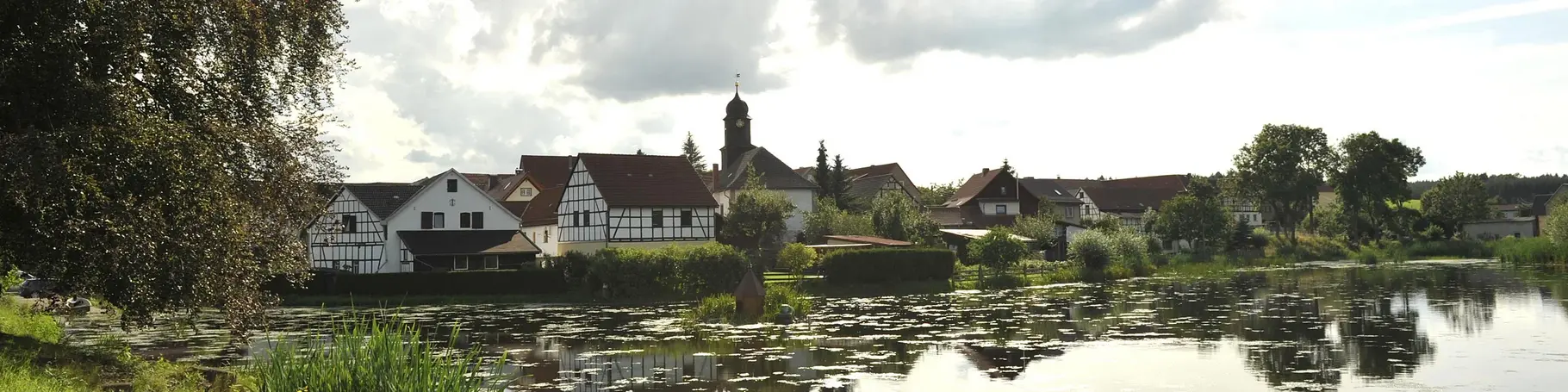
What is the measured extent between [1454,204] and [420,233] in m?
75.9

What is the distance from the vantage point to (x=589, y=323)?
106 ft

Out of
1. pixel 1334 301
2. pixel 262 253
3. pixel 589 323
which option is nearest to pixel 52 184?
pixel 262 253

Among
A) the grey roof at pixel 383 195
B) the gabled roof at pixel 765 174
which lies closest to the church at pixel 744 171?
the gabled roof at pixel 765 174

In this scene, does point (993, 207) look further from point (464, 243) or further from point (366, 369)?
point (366, 369)

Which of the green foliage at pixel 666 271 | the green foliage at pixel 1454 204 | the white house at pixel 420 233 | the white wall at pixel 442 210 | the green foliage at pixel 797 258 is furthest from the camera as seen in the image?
the green foliage at pixel 1454 204

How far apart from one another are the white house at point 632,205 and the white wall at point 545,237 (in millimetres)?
2404

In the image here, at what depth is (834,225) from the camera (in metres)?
66.1

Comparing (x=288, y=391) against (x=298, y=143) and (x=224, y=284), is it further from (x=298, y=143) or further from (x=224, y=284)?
(x=298, y=143)

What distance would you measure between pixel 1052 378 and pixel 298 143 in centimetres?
1201

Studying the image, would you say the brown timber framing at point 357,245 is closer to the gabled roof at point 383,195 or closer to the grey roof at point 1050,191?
the gabled roof at point 383,195

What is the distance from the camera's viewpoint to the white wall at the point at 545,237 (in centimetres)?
6481

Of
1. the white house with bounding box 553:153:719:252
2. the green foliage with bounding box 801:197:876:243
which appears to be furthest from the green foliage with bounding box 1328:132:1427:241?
the white house with bounding box 553:153:719:252

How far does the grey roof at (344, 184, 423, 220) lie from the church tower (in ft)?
105

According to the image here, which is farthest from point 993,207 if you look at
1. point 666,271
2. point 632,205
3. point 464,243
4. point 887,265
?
point 666,271
